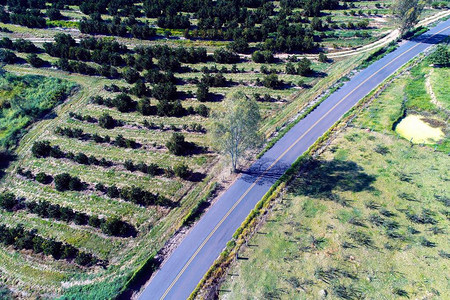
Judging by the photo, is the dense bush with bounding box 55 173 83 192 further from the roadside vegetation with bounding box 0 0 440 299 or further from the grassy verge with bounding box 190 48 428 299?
the grassy verge with bounding box 190 48 428 299

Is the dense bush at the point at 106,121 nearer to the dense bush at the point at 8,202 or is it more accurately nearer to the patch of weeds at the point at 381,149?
the dense bush at the point at 8,202

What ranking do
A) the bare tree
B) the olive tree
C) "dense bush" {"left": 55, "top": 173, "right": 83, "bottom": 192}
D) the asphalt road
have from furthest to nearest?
the bare tree < "dense bush" {"left": 55, "top": 173, "right": 83, "bottom": 192} < the olive tree < the asphalt road

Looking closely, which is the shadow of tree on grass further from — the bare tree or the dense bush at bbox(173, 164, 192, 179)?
the bare tree

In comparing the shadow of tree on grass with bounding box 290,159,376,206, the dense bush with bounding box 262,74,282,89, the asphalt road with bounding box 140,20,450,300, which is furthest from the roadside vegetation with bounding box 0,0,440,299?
the shadow of tree on grass with bounding box 290,159,376,206

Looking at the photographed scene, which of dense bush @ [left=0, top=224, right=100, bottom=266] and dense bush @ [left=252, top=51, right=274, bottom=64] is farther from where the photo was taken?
dense bush @ [left=252, top=51, right=274, bottom=64]

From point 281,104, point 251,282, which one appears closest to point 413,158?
point 281,104

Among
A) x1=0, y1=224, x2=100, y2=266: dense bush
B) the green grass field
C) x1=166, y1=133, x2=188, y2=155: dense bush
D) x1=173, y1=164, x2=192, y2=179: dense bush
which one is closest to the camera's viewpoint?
the green grass field

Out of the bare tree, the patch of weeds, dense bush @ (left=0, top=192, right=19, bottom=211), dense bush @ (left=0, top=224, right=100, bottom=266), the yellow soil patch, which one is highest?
the bare tree

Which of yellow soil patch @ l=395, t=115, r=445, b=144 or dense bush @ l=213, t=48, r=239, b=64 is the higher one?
dense bush @ l=213, t=48, r=239, b=64
